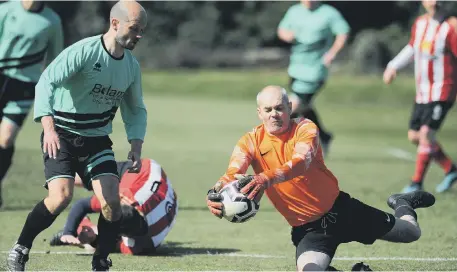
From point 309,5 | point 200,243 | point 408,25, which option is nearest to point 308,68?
point 309,5

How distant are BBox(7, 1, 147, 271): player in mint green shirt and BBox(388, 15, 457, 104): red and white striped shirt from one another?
573 cm

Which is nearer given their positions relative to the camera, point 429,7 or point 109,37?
point 109,37

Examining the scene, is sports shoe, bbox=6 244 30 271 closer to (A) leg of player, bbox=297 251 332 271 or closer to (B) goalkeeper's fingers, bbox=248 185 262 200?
(B) goalkeeper's fingers, bbox=248 185 262 200

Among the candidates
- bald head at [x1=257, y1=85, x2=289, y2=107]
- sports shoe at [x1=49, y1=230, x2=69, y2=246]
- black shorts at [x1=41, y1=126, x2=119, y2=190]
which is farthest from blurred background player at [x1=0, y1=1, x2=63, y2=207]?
bald head at [x1=257, y1=85, x2=289, y2=107]

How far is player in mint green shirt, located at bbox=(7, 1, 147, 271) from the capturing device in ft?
23.3

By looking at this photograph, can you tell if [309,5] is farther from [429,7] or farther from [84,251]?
[84,251]

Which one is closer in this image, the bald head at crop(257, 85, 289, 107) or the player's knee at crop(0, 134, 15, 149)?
the bald head at crop(257, 85, 289, 107)

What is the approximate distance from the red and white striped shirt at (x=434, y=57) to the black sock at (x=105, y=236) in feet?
19.5

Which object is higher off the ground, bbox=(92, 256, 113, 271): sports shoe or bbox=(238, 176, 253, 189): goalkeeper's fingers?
bbox=(238, 176, 253, 189): goalkeeper's fingers

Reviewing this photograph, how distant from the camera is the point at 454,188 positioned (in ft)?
43.1

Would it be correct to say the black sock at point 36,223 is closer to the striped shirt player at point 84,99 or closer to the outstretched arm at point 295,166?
the striped shirt player at point 84,99

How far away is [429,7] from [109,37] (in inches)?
240

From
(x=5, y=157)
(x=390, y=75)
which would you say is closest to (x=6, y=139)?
(x=5, y=157)

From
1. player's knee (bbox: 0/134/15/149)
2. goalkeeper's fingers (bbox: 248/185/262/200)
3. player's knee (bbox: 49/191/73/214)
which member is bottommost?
player's knee (bbox: 0/134/15/149)
